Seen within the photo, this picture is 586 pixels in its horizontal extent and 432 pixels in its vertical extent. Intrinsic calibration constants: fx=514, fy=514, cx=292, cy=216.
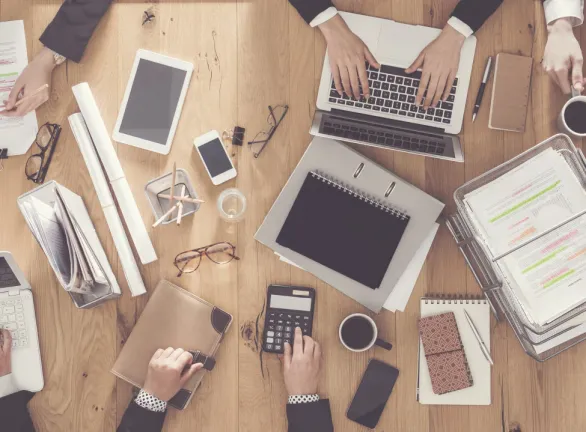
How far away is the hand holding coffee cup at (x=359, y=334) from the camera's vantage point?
1327 millimetres

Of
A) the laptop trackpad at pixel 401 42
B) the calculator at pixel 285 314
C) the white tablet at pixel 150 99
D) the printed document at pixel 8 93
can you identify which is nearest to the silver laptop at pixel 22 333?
the printed document at pixel 8 93

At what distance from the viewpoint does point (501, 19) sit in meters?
1.36

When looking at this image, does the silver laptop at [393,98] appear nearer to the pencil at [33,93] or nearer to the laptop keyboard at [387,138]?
the laptop keyboard at [387,138]

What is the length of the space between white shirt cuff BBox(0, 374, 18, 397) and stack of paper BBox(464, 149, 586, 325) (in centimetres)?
125

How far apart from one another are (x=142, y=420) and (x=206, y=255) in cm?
45

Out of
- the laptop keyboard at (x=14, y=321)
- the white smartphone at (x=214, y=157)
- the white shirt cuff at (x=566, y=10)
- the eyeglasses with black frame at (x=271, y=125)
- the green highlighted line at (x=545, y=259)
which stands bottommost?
the laptop keyboard at (x=14, y=321)

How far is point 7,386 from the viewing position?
1.35 metres

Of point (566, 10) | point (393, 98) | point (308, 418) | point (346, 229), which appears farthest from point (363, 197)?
point (566, 10)

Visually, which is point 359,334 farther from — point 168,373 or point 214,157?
point 214,157

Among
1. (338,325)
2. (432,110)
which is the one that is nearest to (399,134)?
(432,110)

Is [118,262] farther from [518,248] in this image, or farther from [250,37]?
[518,248]

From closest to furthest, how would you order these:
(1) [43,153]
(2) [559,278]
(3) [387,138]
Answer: (2) [559,278] < (3) [387,138] < (1) [43,153]

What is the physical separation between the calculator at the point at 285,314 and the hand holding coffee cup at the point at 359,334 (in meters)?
0.09

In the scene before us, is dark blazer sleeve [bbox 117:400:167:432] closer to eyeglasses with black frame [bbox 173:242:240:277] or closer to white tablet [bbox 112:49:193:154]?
eyeglasses with black frame [bbox 173:242:240:277]
